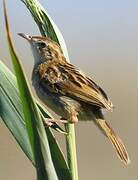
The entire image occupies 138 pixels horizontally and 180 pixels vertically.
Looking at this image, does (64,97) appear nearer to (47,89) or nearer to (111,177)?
(47,89)

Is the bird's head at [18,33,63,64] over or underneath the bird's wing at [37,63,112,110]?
over

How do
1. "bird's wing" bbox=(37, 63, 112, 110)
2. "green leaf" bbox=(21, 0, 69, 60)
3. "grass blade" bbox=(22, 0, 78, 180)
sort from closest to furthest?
"grass blade" bbox=(22, 0, 78, 180) → "green leaf" bbox=(21, 0, 69, 60) → "bird's wing" bbox=(37, 63, 112, 110)

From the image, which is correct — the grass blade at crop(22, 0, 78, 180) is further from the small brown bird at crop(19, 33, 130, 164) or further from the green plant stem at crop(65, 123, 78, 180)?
the small brown bird at crop(19, 33, 130, 164)

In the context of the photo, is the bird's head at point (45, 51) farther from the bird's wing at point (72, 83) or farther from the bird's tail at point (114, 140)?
the bird's tail at point (114, 140)

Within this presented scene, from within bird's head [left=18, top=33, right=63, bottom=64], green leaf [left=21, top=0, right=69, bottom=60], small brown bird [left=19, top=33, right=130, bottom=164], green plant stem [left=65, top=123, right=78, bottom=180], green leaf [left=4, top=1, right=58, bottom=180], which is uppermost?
green leaf [left=21, top=0, right=69, bottom=60]

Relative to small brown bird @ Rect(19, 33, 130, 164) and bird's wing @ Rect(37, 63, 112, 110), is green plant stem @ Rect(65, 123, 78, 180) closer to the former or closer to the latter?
small brown bird @ Rect(19, 33, 130, 164)

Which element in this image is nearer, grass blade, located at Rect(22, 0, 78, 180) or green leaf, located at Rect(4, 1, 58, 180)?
green leaf, located at Rect(4, 1, 58, 180)

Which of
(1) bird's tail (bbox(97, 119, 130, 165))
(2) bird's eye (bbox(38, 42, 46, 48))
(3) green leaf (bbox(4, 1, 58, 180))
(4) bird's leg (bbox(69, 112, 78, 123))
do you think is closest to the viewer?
(3) green leaf (bbox(4, 1, 58, 180))

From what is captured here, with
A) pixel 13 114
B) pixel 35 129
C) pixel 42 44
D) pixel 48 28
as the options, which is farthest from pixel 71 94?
pixel 35 129

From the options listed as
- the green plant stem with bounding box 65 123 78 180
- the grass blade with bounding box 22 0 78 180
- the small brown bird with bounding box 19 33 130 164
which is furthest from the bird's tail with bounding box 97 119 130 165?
the green plant stem with bounding box 65 123 78 180

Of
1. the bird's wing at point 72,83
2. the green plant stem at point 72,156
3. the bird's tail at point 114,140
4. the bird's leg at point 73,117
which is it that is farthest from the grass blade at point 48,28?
the bird's wing at point 72,83
